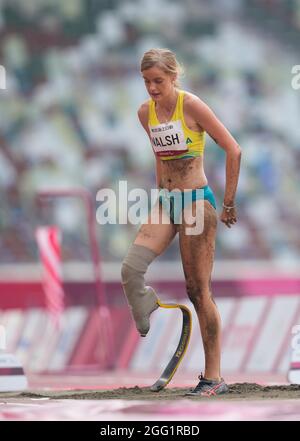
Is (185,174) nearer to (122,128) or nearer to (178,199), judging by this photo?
(178,199)

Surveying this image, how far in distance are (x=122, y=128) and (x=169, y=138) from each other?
8.79m

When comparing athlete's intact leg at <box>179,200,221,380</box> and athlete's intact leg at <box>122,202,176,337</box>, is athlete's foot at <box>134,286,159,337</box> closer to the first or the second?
athlete's intact leg at <box>122,202,176,337</box>

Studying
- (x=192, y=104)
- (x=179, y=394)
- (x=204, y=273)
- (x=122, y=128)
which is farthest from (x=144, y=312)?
(x=122, y=128)

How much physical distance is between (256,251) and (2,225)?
350 cm

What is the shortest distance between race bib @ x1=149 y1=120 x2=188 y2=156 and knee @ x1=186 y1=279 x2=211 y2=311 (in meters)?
0.77

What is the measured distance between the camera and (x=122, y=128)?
48.4 ft

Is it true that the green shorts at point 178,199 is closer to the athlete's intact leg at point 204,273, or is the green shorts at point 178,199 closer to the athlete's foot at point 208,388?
the athlete's intact leg at point 204,273

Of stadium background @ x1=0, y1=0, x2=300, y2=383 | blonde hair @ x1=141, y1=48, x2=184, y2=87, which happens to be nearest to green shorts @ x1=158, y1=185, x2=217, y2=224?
blonde hair @ x1=141, y1=48, x2=184, y2=87

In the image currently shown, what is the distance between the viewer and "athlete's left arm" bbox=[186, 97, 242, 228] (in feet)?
19.5

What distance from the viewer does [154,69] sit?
5.89 metres

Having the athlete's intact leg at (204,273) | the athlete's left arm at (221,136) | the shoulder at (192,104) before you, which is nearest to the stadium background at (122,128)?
the athlete's intact leg at (204,273)

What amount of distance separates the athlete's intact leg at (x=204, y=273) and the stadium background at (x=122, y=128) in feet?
22.8

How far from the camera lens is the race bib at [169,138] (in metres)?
6.00

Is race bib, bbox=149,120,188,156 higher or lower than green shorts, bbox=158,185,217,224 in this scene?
higher
